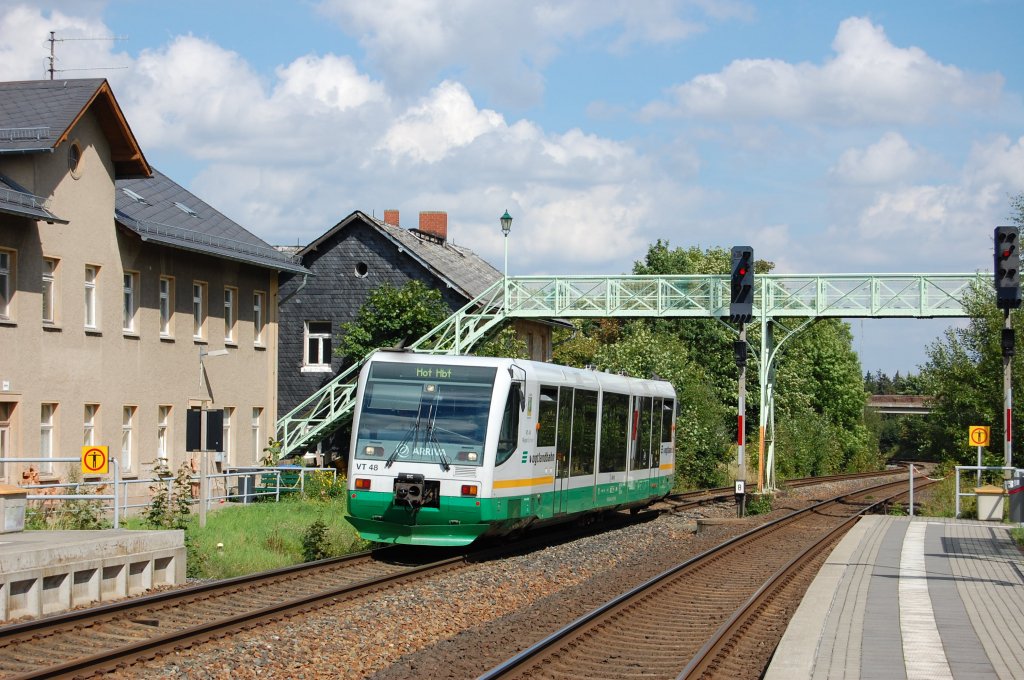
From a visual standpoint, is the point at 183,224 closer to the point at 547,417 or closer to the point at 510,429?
the point at 547,417

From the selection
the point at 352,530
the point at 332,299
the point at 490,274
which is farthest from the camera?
the point at 490,274

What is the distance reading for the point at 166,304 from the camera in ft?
99.9

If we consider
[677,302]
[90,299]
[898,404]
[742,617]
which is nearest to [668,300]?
[677,302]

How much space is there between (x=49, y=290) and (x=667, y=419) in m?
13.0

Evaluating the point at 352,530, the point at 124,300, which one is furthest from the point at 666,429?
the point at 124,300

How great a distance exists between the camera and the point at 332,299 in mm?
45031

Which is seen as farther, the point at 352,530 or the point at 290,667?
the point at 352,530

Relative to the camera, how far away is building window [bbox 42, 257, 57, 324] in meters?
25.7

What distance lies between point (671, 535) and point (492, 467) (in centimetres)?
785

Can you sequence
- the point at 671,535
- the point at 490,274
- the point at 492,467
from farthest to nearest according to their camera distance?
the point at 490,274 < the point at 671,535 < the point at 492,467

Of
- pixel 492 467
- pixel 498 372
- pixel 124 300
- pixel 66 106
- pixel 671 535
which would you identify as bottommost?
pixel 671 535

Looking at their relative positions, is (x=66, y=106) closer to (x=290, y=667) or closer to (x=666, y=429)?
(x=666, y=429)

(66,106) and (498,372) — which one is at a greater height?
(66,106)

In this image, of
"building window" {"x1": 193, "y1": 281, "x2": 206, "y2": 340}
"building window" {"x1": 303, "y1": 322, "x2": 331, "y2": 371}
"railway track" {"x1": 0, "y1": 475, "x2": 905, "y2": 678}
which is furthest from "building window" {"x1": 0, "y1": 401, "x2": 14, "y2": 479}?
"building window" {"x1": 303, "y1": 322, "x2": 331, "y2": 371}
